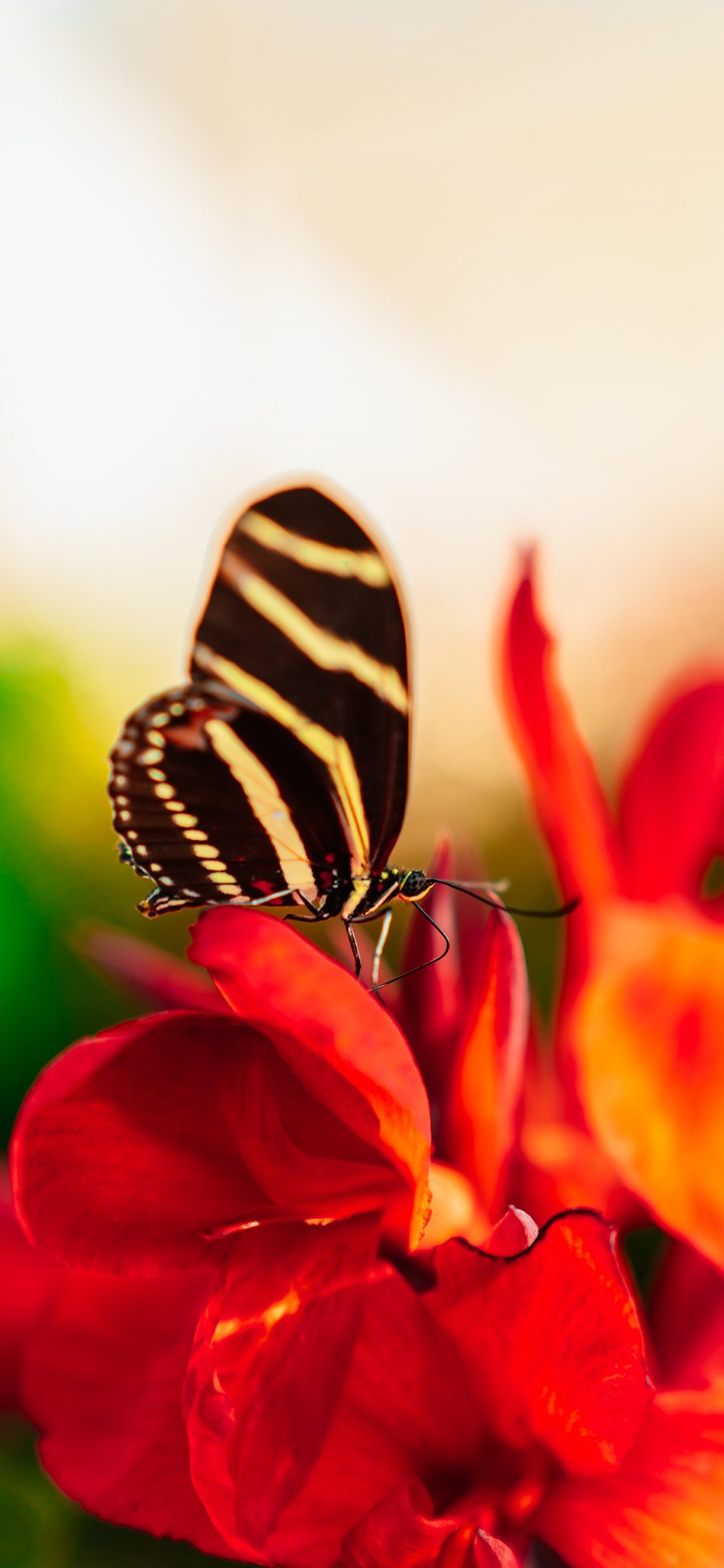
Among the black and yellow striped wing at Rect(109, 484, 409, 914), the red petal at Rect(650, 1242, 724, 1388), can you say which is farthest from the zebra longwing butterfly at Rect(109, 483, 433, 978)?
the red petal at Rect(650, 1242, 724, 1388)

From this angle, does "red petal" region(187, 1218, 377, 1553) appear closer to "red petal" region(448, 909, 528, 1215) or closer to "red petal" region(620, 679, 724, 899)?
"red petal" region(448, 909, 528, 1215)

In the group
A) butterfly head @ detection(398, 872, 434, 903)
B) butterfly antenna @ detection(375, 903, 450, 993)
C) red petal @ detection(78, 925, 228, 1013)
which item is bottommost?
red petal @ detection(78, 925, 228, 1013)

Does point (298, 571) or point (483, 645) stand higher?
point (298, 571)

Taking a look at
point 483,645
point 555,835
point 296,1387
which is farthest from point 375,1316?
point 483,645

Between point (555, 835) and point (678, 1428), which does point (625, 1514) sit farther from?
point (555, 835)

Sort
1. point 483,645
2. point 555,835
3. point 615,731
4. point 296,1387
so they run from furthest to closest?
point 483,645, point 615,731, point 555,835, point 296,1387

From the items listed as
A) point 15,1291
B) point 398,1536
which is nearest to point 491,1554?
point 398,1536
